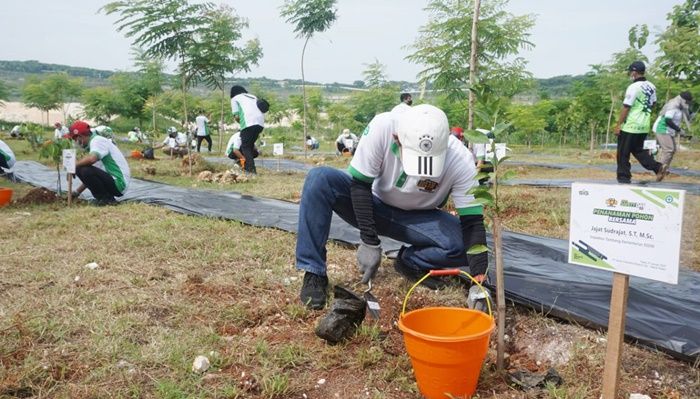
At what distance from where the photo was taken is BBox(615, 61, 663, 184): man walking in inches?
207

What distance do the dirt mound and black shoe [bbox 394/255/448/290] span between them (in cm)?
401

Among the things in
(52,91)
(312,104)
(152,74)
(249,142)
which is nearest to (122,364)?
(249,142)

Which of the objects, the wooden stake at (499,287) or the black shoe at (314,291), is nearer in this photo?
the wooden stake at (499,287)

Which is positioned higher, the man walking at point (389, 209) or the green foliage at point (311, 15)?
the green foliage at point (311, 15)

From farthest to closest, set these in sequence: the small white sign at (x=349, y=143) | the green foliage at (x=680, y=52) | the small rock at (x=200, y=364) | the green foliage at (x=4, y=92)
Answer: the green foliage at (x=4, y=92), the small white sign at (x=349, y=143), the green foliage at (x=680, y=52), the small rock at (x=200, y=364)

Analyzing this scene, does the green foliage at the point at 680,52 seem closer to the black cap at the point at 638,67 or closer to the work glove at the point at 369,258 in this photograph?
the black cap at the point at 638,67

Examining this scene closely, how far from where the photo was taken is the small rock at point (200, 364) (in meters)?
1.69

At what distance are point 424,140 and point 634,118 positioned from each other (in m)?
4.54

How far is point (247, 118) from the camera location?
7773 mm

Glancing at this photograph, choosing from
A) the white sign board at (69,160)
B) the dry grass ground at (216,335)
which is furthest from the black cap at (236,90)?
the dry grass ground at (216,335)

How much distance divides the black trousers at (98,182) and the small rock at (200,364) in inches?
142

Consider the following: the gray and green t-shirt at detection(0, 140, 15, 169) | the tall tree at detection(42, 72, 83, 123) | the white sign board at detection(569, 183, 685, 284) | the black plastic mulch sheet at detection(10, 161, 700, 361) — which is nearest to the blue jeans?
the black plastic mulch sheet at detection(10, 161, 700, 361)

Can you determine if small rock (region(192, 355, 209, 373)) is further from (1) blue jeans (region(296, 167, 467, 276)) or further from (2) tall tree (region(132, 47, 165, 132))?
(2) tall tree (region(132, 47, 165, 132))

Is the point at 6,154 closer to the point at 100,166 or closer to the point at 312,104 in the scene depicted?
the point at 100,166
